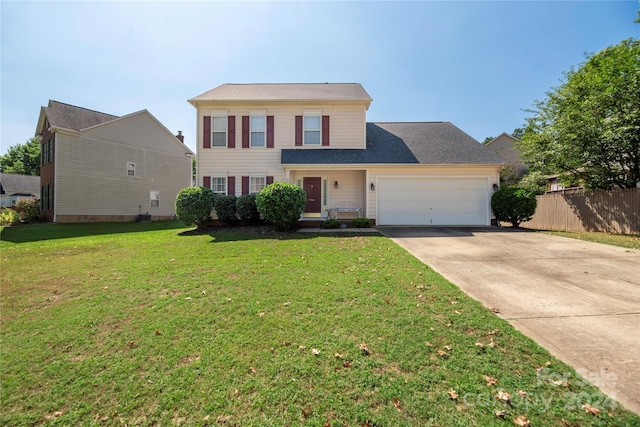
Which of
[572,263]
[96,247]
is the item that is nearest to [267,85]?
[96,247]

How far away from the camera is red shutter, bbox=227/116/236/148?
13102 mm

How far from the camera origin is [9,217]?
53.2ft

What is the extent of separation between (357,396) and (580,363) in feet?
7.13

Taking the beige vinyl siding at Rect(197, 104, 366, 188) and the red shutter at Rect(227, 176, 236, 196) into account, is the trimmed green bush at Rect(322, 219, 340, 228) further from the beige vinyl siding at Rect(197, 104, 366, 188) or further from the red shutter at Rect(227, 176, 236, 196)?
the red shutter at Rect(227, 176, 236, 196)

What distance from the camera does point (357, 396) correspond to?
2.12m

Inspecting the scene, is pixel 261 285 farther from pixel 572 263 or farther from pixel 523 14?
pixel 523 14

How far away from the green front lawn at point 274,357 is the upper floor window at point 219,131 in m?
9.58

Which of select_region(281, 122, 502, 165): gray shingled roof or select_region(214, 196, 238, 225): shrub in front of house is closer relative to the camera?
select_region(214, 196, 238, 225): shrub in front of house

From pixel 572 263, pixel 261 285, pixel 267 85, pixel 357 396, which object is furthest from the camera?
pixel 267 85

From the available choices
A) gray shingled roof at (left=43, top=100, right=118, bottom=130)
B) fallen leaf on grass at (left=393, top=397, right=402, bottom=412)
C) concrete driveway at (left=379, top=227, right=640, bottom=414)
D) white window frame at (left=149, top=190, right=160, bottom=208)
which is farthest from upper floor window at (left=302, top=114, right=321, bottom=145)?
→ gray shingled roof at (left=43, top=100, right=118, bottom=130)

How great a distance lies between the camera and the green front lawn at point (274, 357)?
6.51 ft

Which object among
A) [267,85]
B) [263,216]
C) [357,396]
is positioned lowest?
[357,396]

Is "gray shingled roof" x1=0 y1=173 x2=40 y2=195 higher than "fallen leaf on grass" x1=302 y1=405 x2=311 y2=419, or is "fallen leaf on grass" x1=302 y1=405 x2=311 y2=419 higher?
"gray shingled roof" x1=0 y1=173 x2=40 y2=195

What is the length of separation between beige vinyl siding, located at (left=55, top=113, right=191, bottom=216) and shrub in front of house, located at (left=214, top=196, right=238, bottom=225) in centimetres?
1240
